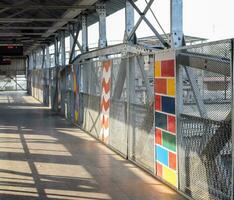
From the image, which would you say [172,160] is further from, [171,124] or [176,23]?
[176,23]

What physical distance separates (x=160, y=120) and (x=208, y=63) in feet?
8.15

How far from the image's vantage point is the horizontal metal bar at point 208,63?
609 centimetres

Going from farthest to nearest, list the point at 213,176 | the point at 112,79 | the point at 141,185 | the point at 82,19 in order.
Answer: the point at 82,19 → the point at 112,79 → the point at 141,185 → the point at 213,176

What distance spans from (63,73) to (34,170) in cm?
1360

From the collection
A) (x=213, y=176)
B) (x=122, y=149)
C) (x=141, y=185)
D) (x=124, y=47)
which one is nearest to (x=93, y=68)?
(x=124, y=47)

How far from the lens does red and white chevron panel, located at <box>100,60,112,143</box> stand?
1315 centimetres

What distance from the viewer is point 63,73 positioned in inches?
913

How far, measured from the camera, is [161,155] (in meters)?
8.70

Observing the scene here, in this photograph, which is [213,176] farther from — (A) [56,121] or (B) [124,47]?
(A) [56,121]

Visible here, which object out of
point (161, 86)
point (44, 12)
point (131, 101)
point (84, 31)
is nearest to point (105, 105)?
point (131, 101)

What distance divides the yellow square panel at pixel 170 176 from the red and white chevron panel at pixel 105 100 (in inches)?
185

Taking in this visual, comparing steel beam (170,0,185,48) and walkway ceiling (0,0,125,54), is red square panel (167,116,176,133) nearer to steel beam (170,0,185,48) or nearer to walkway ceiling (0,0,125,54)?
steel beam (170,0,185,48)

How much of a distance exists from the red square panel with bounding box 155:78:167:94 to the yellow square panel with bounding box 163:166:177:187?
126 cm

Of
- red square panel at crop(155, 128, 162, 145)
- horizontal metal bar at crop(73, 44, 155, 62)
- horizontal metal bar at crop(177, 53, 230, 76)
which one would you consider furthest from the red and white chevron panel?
horizontal metal bar at crop(177, 53, 230, 76)
